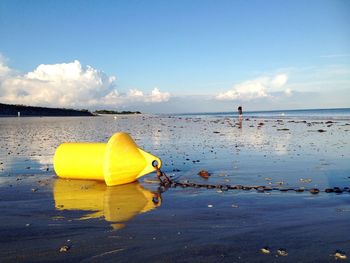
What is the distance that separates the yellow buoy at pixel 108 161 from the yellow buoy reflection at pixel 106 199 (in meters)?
0.18

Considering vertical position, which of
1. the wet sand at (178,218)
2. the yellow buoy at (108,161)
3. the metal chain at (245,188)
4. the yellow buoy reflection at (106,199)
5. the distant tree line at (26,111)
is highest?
the distant tree line at (26,111)

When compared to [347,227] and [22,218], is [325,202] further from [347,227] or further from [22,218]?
[22,218]

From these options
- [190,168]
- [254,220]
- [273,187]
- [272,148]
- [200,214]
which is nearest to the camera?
[254,220]

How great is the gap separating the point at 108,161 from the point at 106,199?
121 cm

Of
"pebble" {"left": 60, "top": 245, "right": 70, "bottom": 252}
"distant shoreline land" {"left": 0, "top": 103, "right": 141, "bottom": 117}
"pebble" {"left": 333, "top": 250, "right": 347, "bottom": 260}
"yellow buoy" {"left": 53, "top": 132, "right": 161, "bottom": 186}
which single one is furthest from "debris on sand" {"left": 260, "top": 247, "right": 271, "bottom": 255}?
"distant shoreline land" {"left": 0, "top": 103, "right": 141, "bottom": 117}

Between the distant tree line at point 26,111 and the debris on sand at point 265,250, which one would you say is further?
the distant tree line at point 26,111

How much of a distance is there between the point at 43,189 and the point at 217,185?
10.4 ft

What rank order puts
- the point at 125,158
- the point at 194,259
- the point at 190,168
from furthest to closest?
the point at 190,168
the point at 125,158
the point at 194,259

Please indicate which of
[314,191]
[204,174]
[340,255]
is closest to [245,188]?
[314,191]

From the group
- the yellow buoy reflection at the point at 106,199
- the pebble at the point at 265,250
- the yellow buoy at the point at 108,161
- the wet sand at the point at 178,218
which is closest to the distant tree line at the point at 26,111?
the yellow buoy at the point at 108,161

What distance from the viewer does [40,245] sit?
4004mm

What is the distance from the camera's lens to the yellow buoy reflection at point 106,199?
5.30 metres

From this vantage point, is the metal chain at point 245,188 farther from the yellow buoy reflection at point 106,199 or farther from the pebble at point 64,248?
the pebble at point 64,248

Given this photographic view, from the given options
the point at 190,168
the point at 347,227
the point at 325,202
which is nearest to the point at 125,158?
the point at 190,168
